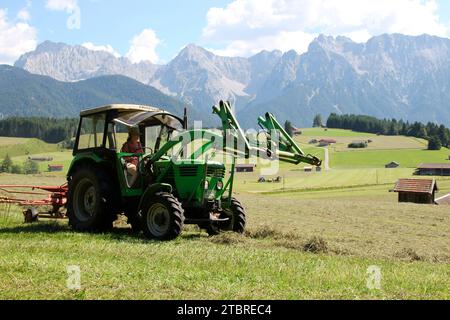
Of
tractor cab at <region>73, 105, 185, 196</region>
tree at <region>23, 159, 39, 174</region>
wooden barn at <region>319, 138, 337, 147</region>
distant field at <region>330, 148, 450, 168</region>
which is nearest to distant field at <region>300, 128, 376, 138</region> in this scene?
wooden barn at <region>319, 138, 337, 147</region>

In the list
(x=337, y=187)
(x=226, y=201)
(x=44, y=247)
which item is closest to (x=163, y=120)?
(x=226, y=201)

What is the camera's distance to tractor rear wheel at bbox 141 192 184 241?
434 inches

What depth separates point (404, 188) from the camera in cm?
4847

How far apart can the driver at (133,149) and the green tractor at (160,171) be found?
0.05 m

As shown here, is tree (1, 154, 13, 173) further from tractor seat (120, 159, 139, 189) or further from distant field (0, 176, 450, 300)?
tractor seat (120, 159, 139, 189)

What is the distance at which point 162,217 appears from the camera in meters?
11.6

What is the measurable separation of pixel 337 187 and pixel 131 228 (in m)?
56.3

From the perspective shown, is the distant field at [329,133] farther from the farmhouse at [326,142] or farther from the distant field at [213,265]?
the distant field at [213,265]

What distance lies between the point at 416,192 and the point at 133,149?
40323mm

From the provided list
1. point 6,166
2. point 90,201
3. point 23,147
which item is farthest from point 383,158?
point 90,201

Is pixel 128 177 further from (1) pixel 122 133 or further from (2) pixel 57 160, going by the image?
(2) pixel 57 160

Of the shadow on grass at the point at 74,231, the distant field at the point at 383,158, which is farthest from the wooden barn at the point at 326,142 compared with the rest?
the shadow on grass at the point at 74,231
